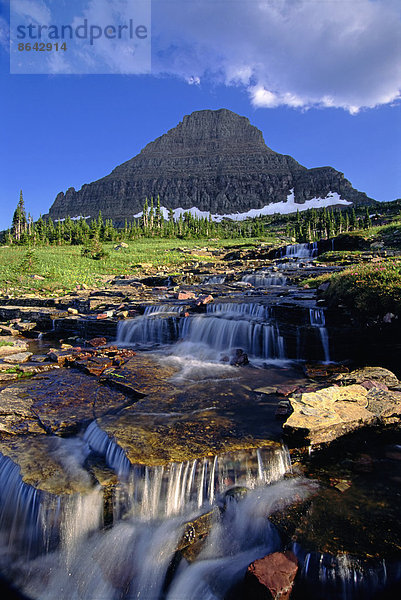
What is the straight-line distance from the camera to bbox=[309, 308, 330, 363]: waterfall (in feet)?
34.9

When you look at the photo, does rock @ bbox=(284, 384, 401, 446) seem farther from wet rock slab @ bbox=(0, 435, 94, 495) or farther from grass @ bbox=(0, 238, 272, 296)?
grass @ bbox=(0, 238, 272, 296)

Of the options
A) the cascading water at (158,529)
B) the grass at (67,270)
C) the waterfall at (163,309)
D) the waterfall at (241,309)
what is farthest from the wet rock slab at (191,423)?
the grass at (67,270)

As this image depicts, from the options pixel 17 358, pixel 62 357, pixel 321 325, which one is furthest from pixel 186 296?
pixel 17 358

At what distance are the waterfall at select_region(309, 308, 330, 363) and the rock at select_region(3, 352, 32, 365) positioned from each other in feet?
33.6

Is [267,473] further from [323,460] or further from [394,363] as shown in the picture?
[394,363]

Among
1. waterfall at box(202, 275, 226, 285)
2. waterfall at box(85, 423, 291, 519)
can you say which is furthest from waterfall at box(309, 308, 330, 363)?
waterfall at box(202, 275, 226, 285)

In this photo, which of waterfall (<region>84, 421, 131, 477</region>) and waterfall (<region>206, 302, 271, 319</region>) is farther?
waterfall (<region>206, 302, 271, 319</region>)

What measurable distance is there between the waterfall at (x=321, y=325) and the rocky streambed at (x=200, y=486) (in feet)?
6.18

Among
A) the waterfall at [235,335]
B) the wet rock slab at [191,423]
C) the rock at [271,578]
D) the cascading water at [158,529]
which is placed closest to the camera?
the rock at [271,578]

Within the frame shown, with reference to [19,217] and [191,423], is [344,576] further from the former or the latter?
[19,217]

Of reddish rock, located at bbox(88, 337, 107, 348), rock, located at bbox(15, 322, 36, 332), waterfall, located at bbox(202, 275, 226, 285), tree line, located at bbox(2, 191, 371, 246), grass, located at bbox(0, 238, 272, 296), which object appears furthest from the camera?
tree line, located at bbox(2, 191, 371, 246)

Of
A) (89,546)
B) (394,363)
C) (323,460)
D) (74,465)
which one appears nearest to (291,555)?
(323,460)

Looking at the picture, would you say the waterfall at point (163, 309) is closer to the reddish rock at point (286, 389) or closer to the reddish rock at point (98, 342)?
the reddish rock at point (98, 342)

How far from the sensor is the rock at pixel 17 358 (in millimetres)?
10406
